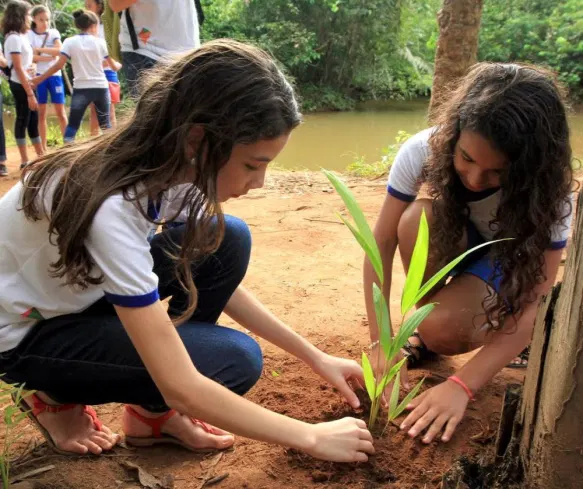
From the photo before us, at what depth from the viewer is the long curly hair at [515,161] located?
1.42m

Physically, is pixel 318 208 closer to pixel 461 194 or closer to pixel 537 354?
pixel 461 194

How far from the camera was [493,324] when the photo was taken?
68.8 inches

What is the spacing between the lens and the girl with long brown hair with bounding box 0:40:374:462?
3.82ft

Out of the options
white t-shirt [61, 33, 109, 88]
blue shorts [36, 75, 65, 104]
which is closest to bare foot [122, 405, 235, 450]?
white t-shirt [61, 33, 109, 88]

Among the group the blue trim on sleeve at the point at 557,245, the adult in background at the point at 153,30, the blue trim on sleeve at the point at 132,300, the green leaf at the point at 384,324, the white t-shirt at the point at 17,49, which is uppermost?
the adult in background at the point at 153,30

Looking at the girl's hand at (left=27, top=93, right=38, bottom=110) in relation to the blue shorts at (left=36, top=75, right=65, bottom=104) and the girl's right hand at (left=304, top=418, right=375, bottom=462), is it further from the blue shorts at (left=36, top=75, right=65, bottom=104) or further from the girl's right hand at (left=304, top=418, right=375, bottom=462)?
the girl's right hand at (left=304, top=418, right=375, bottom=462)

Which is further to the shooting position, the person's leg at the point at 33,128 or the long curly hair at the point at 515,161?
the person's leg at the point at 33,128

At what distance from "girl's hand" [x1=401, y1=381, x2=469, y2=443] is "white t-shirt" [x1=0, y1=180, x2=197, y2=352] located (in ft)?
2.53

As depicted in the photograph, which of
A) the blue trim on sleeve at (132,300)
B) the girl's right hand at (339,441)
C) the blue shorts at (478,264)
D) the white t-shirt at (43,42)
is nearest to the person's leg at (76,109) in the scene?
the white t-shirt at (43,42)

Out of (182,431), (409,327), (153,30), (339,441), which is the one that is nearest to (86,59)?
→ (153,30)

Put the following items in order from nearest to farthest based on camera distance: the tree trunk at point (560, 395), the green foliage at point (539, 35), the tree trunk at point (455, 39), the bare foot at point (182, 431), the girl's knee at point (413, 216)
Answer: the tree trunk at point (560, 395)
the bare foot at point (182, 431)
the girl's knee at point (413, 216)
the tree trunk at point (455, 39)
the green foliage at point (539, 35)

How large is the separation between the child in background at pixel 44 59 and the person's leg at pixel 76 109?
581 millimetres

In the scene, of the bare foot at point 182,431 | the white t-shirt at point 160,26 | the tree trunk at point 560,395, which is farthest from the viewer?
the white t-shirt at point 160,26

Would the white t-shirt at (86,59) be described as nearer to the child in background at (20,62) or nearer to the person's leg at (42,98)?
the child in background at (20,62)
